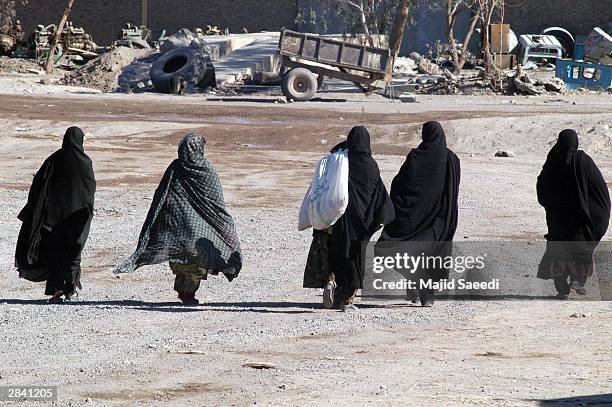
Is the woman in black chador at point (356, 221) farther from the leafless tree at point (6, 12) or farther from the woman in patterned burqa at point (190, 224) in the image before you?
the leafless tree at point (6, 12)

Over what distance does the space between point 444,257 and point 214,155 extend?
12691 millimetres

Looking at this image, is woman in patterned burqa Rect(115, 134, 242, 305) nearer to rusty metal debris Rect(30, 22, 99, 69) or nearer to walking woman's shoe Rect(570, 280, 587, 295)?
walking woman's shoe Rect(570, 280, 587, 295)

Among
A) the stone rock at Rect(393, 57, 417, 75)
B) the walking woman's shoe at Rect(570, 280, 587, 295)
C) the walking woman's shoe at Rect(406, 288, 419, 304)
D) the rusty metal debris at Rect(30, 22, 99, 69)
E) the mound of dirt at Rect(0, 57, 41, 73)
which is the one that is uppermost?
the walking woman's shoe at Rect(570, 280, 587, 295)

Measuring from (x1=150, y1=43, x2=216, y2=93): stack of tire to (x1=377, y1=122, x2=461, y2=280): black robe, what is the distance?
85.1 feet

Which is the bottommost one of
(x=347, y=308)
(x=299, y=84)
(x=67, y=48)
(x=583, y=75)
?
(x=67, y=48)

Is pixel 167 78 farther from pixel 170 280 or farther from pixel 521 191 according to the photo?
pixel 170 280

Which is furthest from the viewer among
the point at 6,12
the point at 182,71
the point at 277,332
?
the point at 6,12

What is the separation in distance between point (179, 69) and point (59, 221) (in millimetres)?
26502

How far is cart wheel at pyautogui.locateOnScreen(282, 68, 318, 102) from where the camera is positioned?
1243 inches

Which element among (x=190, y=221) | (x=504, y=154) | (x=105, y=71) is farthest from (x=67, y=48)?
(x=190, y=221)

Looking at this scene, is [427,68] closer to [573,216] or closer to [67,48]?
[67,48]

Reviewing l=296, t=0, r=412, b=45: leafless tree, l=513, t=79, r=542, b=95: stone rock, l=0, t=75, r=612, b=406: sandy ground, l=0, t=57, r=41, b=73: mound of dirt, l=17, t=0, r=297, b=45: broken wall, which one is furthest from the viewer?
l=17, t=0, r=297, b=45: broken wall

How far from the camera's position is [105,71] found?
38.8m

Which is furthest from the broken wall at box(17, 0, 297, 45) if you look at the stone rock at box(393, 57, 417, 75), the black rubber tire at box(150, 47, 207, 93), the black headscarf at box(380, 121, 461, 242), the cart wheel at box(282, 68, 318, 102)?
the black headscarf at box(380, 121, 461, 242)
